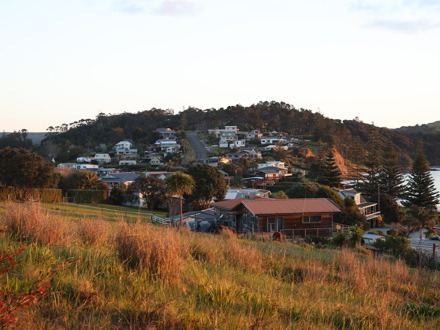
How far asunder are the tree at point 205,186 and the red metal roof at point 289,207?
50.8 feet

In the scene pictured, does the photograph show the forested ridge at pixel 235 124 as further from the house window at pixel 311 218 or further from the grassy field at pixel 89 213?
the grassy field at pixel 89 213

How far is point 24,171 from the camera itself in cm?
3516

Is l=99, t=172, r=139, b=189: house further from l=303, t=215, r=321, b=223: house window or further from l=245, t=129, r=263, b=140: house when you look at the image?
l=245, t=129, r=263, b=140: house

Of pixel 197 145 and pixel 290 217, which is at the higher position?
pixel 197 145

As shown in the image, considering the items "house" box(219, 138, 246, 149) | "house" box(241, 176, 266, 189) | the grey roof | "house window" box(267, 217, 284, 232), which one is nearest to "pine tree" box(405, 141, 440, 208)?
"house" box(241, 176, 266, 189)

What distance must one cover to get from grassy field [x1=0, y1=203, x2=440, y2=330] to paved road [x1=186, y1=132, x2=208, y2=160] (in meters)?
83.2

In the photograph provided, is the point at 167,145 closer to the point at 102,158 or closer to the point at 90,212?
the point at 102,158

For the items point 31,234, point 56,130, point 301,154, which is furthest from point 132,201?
point 56,130

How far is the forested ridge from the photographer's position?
119562mm

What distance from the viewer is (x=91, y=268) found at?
535 cm

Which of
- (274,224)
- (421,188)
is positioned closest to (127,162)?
(421,188)

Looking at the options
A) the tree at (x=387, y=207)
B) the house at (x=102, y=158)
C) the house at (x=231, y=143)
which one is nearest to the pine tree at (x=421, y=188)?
the tree at (x=387, y=207)

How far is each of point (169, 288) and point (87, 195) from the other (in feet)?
133

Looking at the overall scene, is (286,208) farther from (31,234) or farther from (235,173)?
(235,173)
